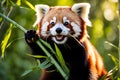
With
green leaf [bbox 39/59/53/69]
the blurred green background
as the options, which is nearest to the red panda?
green leaf [bbox 39/59/53/69]

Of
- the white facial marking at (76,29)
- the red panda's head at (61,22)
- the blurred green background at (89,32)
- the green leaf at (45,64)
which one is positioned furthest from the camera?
the blurred green background at (89,32)

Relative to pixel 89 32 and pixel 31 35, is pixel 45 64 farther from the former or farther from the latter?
pixel 89 32

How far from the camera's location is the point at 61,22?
5.25 meters

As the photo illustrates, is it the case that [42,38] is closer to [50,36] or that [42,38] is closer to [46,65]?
[50,36]

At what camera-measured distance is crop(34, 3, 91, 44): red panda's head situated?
5211 millimetres

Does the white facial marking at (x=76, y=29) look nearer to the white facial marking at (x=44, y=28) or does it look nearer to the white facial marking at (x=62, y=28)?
the white facial marking at (x=62, y=28)

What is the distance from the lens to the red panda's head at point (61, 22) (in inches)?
205

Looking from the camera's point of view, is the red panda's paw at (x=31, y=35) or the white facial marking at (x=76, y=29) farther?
the white facial marking at (x=76, y=29)

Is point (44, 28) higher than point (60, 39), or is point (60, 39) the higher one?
point (44, 28)

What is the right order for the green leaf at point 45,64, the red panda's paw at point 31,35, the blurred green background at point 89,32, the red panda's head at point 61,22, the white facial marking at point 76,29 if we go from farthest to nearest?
the blurred green background at point 89,32
the white facial marking at point 76,29
the red panda's head at point 61,22
the red panda's paw at point 31,35
the green leaf at point 45,64

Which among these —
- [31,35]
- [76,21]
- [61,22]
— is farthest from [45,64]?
[76,21]

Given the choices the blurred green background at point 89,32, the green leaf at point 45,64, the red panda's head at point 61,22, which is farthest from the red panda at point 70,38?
the blurred green background at point 89,32

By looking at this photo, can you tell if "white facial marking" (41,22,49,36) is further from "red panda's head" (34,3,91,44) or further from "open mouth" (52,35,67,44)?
"open mouth" (52,35,67,44)

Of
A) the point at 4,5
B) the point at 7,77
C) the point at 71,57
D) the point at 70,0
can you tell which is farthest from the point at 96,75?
the point at 70,0
